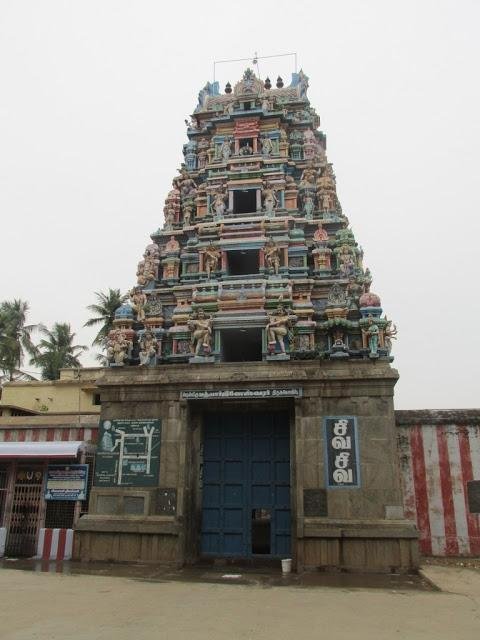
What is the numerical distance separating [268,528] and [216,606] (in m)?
7.72

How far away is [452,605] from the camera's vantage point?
10.2 meters

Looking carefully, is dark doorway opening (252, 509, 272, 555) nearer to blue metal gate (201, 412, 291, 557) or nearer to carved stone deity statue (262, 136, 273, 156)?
blue metal gate (201, 412, 291, 557)

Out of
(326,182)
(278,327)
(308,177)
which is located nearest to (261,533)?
(278,327)

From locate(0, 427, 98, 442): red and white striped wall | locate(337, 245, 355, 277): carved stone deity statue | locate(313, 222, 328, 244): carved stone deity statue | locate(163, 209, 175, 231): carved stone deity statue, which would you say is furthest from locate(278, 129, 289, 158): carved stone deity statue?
locate(0, 427, 98, 442): red and white striped wall

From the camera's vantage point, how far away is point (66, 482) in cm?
1708

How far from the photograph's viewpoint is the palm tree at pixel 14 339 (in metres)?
41.3

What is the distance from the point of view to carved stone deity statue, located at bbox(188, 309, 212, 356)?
17484 mm

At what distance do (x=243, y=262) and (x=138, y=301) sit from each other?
14.9 feet

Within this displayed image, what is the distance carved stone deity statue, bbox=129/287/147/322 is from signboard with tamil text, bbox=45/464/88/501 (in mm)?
5244

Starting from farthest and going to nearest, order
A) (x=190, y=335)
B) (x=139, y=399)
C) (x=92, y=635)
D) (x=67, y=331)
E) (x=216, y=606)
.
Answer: (x=67, y=331) → (x=190, y=335) → (x=139, y=399) → (x=216, y=606) → (x=92, y=635)

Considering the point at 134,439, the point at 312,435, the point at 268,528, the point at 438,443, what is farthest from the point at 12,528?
the point at 438,443

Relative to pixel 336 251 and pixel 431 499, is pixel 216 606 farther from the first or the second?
pixel 336 251

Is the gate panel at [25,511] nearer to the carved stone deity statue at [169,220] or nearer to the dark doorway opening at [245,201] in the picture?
the carved stone deity statue at [169,220]

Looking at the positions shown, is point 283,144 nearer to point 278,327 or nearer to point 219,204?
point 219,204
